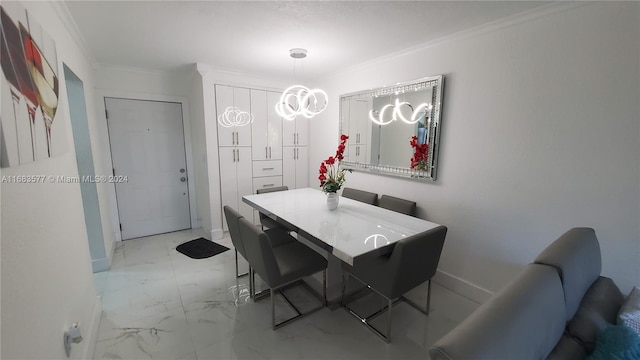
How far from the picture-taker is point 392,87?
2.81 m

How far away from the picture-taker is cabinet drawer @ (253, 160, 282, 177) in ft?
12.6

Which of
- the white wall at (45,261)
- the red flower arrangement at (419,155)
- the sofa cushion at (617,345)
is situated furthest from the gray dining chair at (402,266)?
the white wall at (45,261)

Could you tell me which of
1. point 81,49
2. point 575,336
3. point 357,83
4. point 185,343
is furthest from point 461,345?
point 81,49

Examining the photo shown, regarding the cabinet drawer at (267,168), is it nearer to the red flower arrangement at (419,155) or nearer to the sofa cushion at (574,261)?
the red flower arrangement at (419,155)

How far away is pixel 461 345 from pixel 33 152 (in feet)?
5.66

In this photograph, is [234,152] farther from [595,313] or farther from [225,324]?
[595,313]

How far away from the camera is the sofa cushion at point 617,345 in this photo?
1.00 m

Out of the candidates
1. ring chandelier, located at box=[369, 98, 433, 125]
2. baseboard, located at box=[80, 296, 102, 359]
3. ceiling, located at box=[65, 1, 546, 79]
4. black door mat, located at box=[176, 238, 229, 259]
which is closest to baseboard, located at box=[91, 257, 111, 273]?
black door mat, located at box=[176, 238, 229, 259]

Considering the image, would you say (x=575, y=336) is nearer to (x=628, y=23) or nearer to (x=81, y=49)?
(x=628, y=23)

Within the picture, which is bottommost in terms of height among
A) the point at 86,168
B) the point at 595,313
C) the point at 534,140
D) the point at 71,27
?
the point at 595,313

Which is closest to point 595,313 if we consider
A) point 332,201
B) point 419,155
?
point 419,155

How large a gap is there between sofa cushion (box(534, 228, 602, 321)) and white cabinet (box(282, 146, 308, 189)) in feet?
10.8

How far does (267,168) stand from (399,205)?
209cm

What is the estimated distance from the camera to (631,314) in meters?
1.19
